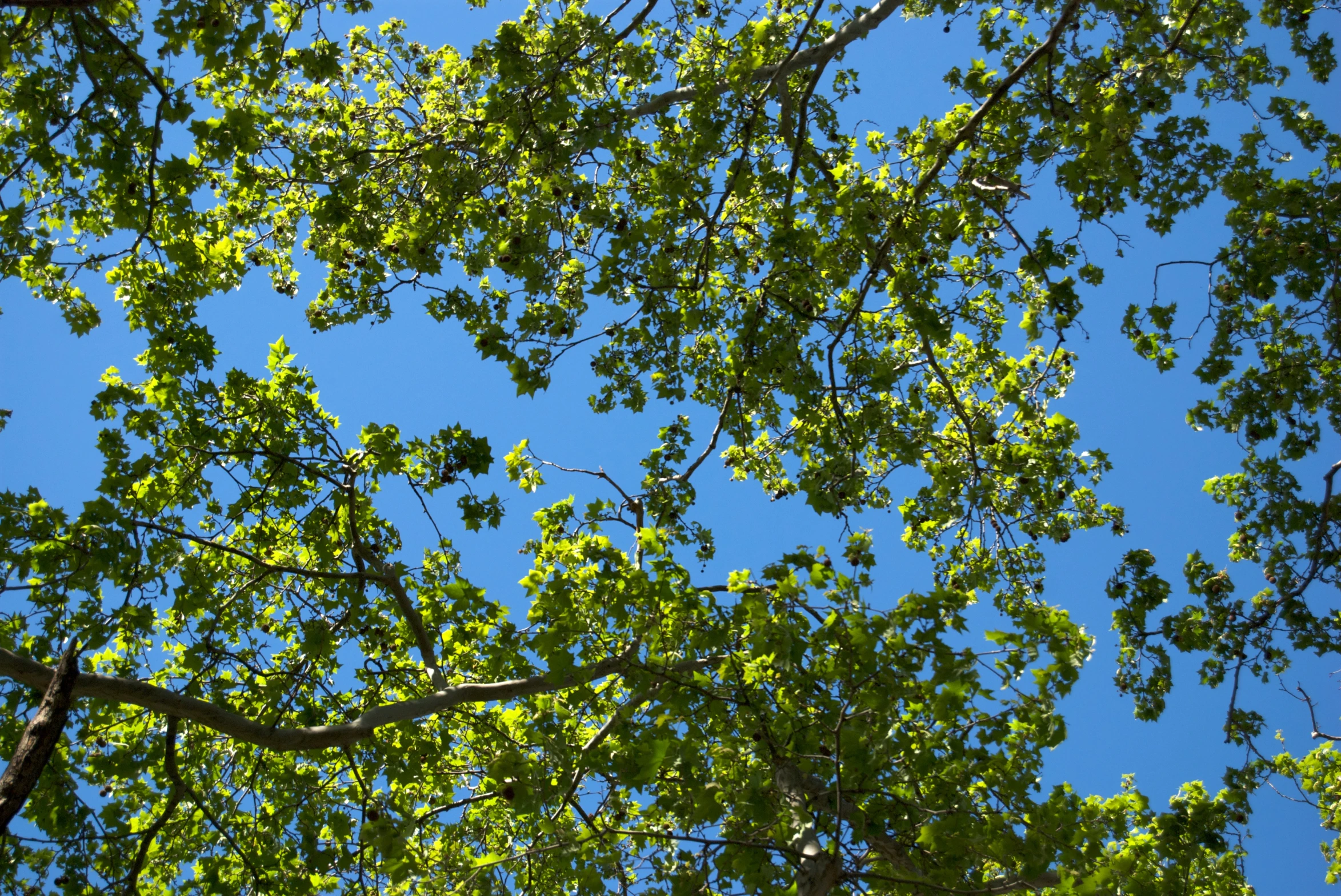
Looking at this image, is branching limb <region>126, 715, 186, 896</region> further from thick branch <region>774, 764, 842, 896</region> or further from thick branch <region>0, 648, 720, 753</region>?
thick branch <region>774, 764, 842, 896</region>

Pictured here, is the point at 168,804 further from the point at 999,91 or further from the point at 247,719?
the point at 999,91

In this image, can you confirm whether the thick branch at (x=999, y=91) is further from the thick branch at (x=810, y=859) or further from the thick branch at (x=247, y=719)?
the thick branch at (x=810, y=859)

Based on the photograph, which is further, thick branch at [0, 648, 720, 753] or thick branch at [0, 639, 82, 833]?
thick branch at [0, 648, 720, 753]

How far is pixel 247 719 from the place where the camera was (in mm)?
5277

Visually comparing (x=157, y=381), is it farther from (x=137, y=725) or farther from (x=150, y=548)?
(x=137, y=725)

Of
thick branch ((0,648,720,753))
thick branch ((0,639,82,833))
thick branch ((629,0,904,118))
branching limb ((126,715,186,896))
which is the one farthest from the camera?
thick branch ((629,0,904,118))

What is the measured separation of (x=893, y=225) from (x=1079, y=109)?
197cm

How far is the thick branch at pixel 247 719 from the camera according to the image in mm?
4676

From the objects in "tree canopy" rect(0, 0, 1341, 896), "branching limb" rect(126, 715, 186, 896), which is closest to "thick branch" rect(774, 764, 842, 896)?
"tree canopy" rect(0, 0, 1341, 896)

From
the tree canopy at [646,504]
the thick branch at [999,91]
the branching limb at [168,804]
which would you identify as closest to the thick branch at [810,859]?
the tree canopy at [646,504]

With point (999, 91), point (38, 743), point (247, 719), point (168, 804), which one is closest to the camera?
point (38, 743)

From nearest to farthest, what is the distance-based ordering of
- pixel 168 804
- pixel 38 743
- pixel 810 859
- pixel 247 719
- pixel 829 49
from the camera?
1. pixel 38 743
2. pixel 810 859
3. pixel 247 719
4. pixel 168 804
5. pixel 829 49

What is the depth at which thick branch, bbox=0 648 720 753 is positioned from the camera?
15.3 feet

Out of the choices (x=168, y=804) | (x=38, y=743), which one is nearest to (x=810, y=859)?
(x=38, y=743)
